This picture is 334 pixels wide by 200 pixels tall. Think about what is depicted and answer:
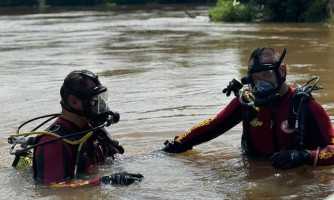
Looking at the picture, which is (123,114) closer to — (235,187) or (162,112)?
(162,112)

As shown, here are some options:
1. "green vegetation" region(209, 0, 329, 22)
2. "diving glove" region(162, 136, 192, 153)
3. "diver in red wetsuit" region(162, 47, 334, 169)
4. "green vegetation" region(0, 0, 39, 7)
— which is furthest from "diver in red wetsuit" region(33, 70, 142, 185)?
"green vegetation" region(0, 0, 39, 7)

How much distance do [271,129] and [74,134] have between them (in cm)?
150

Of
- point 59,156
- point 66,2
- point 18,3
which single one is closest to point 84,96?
point 59,156

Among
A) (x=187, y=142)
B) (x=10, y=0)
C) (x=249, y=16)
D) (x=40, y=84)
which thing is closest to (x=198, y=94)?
(x=40, y=84)

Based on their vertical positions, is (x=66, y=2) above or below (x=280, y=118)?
below

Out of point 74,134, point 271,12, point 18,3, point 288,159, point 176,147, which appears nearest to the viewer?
point 288,159

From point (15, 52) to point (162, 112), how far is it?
33.6ft

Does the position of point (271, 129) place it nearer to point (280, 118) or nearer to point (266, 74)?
point (280, 118)

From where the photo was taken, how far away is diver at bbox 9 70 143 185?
449 centimetres

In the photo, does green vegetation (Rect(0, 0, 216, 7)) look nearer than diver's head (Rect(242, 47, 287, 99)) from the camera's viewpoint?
No

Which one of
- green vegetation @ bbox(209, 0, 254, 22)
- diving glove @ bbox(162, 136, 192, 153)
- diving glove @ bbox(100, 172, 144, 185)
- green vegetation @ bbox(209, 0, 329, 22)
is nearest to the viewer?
diving glove @ bbox(100, 172, 144, 185)

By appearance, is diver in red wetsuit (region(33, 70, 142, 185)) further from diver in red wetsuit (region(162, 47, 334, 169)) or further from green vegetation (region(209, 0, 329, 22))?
green vegetation (region(209, 0, 329, 22))

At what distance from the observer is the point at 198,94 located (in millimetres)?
9234

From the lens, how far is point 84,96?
452 cm
